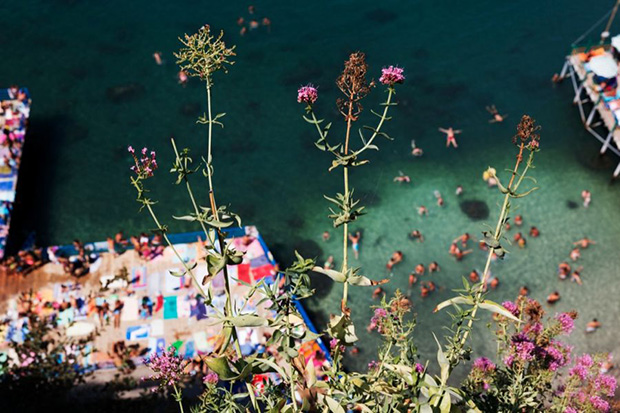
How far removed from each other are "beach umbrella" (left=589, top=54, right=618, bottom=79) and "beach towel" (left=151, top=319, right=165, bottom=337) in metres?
Answer: 25.6

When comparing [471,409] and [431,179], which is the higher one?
[471,409]

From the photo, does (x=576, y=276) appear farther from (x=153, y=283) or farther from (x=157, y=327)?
(x=153, y=283)

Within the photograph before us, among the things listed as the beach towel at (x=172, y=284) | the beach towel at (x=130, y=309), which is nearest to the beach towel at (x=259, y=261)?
the beach towel at (x=172, y=284)

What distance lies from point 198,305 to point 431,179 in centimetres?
1424

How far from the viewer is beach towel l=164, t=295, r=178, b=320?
28516mm

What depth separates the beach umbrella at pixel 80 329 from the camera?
28.0 metres

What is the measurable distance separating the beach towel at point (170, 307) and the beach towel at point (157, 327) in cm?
29

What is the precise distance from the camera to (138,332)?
28.1 meters

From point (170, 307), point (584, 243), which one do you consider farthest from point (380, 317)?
point (584, 243)

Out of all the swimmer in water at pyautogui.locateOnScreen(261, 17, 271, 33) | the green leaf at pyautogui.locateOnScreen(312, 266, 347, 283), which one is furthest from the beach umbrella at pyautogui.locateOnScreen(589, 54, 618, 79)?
the green leaf at pyautogui.locateOnScreen(312, 266, 347, 283)

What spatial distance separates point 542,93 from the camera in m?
41.5

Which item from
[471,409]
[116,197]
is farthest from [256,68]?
[471,409]

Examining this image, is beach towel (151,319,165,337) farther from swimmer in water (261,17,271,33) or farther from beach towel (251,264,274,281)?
swimmer in water (261,17,271,33)

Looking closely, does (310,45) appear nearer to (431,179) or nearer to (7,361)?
(431,179)
